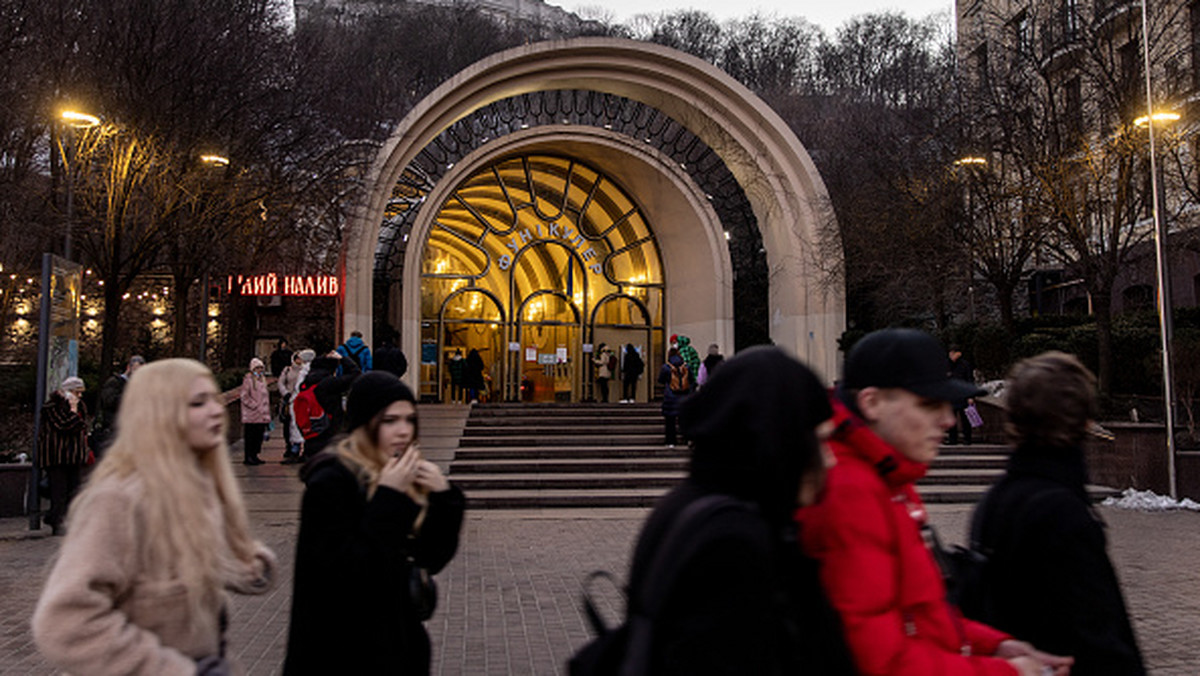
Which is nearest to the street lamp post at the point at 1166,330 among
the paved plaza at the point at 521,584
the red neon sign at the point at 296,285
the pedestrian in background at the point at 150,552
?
the paved plaza at the point at 521,584

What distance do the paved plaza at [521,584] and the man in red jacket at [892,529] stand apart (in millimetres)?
1719

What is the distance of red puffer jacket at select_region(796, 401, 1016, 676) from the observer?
6.52 ft

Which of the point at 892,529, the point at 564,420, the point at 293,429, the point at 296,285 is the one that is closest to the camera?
the point at 892,529

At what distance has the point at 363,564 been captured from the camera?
9.68 ft

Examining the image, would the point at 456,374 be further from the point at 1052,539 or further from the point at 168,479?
the point at 1052,539

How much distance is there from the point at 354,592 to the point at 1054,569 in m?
2.07

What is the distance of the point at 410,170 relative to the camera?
2578 centimetres

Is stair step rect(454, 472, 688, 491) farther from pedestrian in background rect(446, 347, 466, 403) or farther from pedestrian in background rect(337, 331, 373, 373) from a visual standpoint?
pedestrian in background rect(446, 347, 466, 403)

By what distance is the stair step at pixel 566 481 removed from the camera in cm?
1405

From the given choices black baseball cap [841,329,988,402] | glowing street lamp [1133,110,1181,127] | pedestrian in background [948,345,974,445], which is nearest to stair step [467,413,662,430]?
pedestrian in background [948,345,974,445]

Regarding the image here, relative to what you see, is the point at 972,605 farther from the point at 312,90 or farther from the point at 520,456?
the point at 312,90

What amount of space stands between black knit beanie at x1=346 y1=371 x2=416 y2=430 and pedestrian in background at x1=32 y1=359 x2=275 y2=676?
1.90ft

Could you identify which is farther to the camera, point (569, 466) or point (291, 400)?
point (291, 400)

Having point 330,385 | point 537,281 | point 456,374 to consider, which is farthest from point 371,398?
point 537,281
